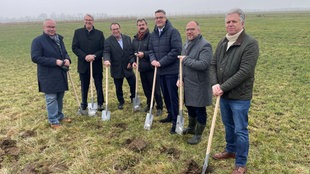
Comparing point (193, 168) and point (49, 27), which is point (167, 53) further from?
point (49, 27)

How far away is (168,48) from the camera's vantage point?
607 centimetres

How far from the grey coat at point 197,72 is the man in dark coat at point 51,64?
9.77ft

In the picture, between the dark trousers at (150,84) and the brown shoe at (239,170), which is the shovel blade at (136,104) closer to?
the dark trousers at (150,84)

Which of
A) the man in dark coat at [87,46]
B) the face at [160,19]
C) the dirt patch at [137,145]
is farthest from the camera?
the man in dark coat at [87,46]

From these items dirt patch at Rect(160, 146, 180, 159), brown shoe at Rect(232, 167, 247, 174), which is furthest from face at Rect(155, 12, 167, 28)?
brown shoe at Rect(232, 167, 247, 174)

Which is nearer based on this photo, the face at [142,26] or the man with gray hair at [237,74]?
the man with gray hair at [237,74]

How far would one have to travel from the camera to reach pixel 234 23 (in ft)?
13.0

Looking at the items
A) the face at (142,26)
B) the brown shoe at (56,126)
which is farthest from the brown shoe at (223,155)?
the brown shoe at (56,126)

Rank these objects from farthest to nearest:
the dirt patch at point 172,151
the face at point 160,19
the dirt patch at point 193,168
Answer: the face at point 160,19 → the dirt patch at point 172,151 → the dirt patch at point 193,168

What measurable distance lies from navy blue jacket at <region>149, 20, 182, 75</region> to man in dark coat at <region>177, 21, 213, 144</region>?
1.96 feet

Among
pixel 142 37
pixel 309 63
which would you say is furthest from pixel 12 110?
pixel 309 63

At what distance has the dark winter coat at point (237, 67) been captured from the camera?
3927mm

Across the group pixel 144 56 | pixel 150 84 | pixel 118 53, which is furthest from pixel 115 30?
pixel 150 84

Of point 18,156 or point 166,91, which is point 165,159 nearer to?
point 166,91
